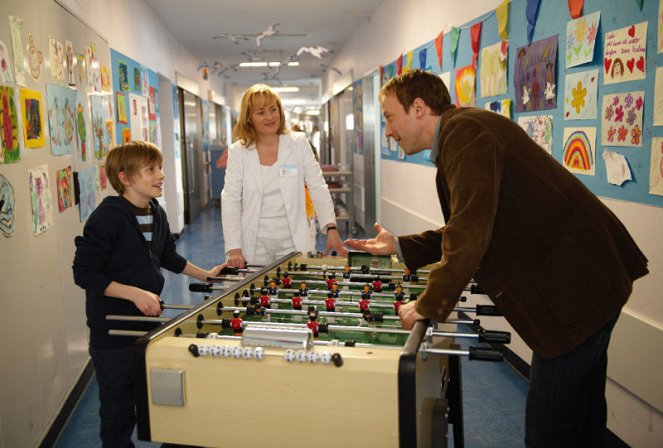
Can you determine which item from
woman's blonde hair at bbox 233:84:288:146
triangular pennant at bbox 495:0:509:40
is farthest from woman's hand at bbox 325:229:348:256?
triangular pennant at bbox 495:0:509:40

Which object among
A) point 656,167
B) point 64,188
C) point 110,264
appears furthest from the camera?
point 64,188

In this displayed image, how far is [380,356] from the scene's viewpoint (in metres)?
1.52

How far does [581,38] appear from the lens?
2.92 m

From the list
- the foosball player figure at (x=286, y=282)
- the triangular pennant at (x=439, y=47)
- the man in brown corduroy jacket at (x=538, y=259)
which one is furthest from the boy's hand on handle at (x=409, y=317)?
the triangular pennant at (x=439, y=47)

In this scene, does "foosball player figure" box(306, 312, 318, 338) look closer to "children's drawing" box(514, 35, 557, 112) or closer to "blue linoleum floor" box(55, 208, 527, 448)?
"blue linoleum floor" box(55, 208, 527, 448)

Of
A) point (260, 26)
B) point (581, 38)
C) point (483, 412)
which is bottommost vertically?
point (483, 412)

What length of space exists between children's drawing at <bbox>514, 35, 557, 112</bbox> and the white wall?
0.24m

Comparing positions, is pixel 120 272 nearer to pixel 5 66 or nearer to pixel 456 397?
pixel 5 66

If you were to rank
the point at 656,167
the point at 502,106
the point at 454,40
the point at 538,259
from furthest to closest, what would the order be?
the point at 454,40 < the point at 502,106 < the point at 656,167 < the point at 538,259

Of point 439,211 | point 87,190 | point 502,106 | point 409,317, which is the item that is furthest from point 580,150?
point 87,190

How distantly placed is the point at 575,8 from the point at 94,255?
8.13 feet

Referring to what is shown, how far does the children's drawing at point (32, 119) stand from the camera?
276 centimetres

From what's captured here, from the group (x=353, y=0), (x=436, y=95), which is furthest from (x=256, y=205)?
(x=353, y=0)

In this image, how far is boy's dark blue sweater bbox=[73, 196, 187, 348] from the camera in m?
2.20
